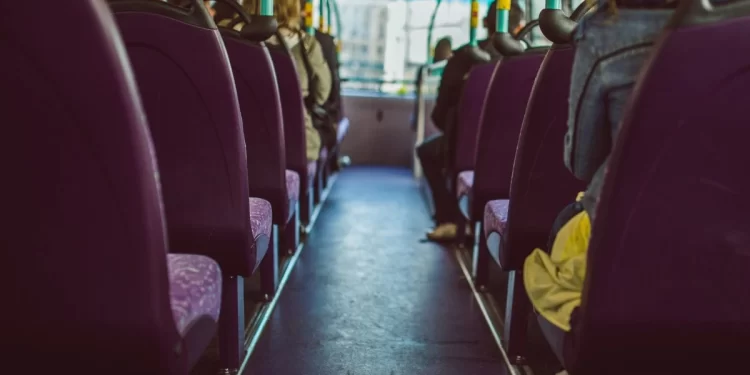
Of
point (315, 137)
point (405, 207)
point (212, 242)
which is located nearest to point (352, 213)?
point (405, 207)

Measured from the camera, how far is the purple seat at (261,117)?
84.2 inches

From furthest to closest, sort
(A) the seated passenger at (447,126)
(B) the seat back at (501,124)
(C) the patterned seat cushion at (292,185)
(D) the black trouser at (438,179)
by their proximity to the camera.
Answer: (D) the black trouser at (438,179), (A) the seated passenger at (447,126), (C) the patterned seat cushion at (292,185), (B) the seat back at (501,124)

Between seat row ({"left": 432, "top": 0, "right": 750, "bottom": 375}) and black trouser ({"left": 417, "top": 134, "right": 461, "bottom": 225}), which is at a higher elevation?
seat row ({"left": 432, "top": 0, "right": 750, "bottom": 375})

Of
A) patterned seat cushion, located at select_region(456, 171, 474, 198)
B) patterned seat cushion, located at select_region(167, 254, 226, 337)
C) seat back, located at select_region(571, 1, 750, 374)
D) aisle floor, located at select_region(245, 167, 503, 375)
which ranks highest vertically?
seat back, located at select_region(571, 1, 750, 374)

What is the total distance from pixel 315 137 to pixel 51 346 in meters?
2.56

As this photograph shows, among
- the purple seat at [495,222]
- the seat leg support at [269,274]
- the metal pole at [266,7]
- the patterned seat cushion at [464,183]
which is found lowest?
the seat leg support at [269,274]

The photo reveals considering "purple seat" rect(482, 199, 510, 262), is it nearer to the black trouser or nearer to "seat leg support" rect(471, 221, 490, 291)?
"seat leg support" rect(471, 221, 490, 291)

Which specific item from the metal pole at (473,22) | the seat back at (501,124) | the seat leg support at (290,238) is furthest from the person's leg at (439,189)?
the seat back at (501,124)

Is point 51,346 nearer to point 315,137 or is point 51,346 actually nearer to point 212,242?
point 212,242

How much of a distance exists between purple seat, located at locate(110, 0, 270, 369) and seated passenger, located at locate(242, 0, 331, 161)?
5.43 ft

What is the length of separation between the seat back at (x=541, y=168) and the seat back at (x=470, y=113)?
1276mm

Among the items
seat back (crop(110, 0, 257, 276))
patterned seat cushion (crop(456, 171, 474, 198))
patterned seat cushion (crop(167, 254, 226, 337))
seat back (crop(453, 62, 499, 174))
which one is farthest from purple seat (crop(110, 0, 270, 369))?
seat back (crop(453, 62, 499, 174))

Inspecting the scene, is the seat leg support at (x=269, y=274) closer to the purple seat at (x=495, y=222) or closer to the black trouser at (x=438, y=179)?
the purple seat at (x=495, y=222)

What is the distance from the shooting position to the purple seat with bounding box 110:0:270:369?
1456 millimetres
